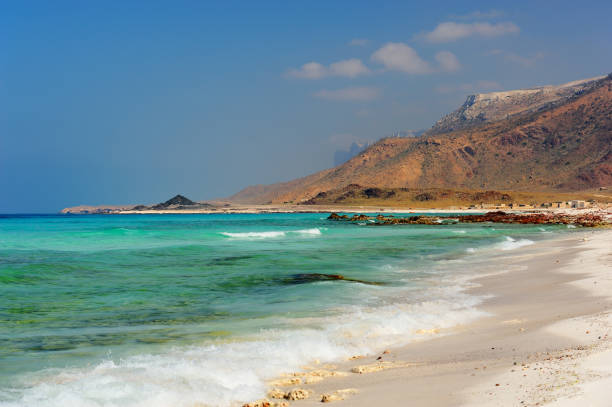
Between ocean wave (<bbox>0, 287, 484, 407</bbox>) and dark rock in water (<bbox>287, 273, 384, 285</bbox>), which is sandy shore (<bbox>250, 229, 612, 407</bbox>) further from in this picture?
dark rock in water (<bbox>287, 273, 384, 285</bbox>)

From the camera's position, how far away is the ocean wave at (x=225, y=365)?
22.1ft

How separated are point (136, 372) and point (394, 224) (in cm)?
6441

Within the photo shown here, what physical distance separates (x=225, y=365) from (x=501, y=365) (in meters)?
4.01

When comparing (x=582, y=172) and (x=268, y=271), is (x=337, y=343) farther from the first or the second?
(x=582, y=172)

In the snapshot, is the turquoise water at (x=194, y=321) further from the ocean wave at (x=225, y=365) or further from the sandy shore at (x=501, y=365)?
the sandy shore at (x=501, y=365)

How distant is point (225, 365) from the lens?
26.4 ft

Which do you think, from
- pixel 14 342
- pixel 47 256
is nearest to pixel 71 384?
pixel 14 342

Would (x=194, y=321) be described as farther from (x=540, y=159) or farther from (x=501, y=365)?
(x=540, y=159)

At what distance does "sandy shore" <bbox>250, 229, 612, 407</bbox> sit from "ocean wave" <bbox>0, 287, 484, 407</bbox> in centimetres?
58

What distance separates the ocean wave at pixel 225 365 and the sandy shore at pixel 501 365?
0.58 metres

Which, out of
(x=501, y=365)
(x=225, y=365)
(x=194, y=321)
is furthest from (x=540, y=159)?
(x=225, y=365)

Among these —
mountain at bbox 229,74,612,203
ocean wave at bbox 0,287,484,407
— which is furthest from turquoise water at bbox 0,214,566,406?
mountain at bbox 229,74,612,203

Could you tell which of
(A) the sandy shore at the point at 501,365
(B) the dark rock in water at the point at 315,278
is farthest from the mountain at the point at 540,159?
(A) the sandy shore at the point at 501,365

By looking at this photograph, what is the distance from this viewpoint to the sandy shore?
565cm
